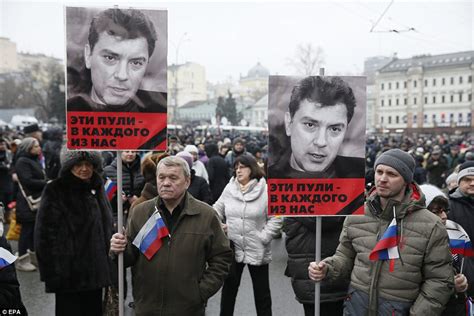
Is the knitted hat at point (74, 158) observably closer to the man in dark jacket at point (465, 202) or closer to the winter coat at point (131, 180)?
the winter coat at point (131, 180)

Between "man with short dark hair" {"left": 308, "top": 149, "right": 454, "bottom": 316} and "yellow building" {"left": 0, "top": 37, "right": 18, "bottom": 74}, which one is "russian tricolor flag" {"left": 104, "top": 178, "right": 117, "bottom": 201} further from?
"yellow building" {"left": 0, "top": 37, "right": 18, "bottom": 74}

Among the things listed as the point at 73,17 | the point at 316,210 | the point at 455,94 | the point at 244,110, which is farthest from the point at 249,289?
the point at 244,110

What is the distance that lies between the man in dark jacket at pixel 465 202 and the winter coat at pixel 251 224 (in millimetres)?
1704

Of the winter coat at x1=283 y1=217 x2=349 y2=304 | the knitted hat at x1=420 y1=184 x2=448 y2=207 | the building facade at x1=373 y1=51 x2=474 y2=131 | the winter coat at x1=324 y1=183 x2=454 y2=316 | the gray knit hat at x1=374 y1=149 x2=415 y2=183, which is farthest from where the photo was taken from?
the building facade at x1=373 y1=51 x2=474 y2=131

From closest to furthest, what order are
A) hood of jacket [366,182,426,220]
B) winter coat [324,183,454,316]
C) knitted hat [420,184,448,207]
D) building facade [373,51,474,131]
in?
winter coat [324,183,454,316]
hood of jacket [366,182,426,220]
knitted hat [420,184,448,207]
building facade [373,51,474,131]

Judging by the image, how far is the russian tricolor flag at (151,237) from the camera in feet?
11.0

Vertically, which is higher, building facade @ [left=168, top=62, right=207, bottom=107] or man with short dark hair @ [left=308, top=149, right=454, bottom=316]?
building facade @ [left=168, top=62, right=207, bottom=107]

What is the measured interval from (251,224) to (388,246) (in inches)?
86.9

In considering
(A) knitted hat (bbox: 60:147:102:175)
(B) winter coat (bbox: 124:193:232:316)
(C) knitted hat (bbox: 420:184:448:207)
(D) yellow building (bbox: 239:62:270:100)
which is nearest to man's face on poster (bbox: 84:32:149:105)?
(B) winter coat (bbox: 124:193:232:316)

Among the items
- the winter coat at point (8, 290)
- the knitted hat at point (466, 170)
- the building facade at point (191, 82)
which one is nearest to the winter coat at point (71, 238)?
the winter coat at point (8, 290)

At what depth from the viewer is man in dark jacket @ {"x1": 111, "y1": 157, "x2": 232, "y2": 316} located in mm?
3338

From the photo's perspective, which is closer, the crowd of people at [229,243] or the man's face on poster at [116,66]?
the crowd of people at [229,243]

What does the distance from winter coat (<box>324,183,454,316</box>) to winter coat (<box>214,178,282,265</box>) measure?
5.89 ft

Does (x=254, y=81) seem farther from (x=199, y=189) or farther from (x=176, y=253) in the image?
(x=176, y=253)
